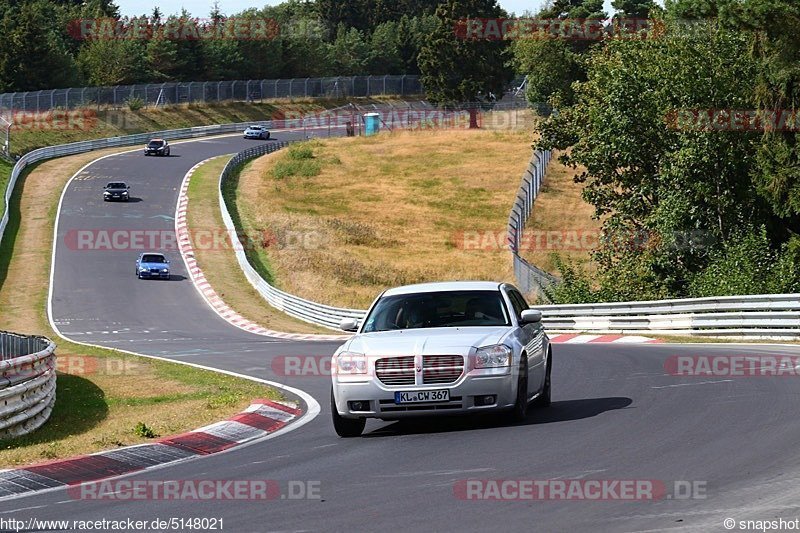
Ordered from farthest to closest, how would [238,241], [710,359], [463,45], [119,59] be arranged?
[119,59]
[463,45]
[238,241]
[710,359]

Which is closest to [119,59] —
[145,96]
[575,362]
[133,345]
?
[145,96]

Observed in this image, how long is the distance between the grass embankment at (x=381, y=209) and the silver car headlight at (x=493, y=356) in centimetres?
3424

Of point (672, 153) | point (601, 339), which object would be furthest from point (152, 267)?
point (601, 339)

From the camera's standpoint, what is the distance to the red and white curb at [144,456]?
10.5 metres

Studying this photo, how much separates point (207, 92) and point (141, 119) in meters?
13.6

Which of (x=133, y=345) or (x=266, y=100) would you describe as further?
(x=266, y=100)

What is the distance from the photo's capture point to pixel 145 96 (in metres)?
112

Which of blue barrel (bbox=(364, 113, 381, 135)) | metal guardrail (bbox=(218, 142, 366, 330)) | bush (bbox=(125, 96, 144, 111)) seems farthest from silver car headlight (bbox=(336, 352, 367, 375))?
blue barrel (bbox=(364, 113, 381, 135))

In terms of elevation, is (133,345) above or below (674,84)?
below

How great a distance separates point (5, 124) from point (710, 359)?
74706mm

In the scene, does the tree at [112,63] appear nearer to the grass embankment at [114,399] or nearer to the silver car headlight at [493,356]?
the grass embankment at [114,399]

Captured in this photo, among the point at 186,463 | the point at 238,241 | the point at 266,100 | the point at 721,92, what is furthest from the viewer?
the point at 266,100

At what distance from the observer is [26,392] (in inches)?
618

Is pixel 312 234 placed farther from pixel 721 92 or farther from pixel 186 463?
pixel 186 463
